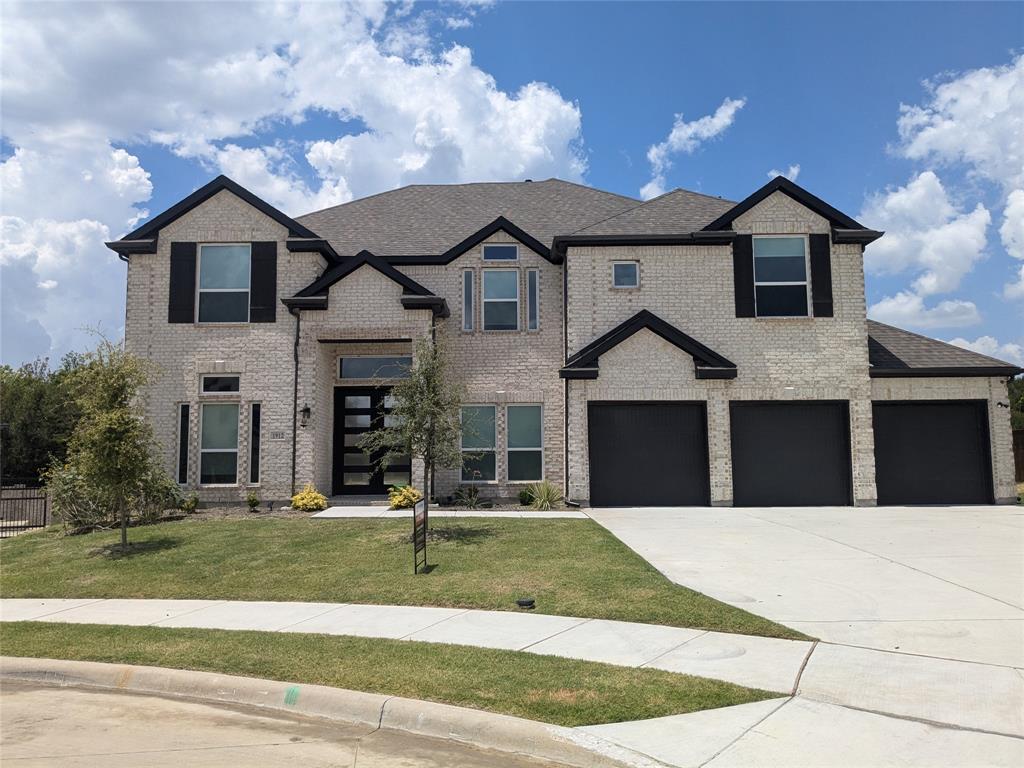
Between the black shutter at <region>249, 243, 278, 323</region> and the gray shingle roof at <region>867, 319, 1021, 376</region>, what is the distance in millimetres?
15036

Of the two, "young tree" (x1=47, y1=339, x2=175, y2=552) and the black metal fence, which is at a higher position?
"young tree" (x1=47, y1=339, x2=175, y2=552)

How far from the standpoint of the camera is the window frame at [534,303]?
63.4ft

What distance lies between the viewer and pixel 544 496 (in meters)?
17.4

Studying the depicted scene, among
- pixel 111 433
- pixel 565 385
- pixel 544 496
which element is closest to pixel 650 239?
pixel 565 385

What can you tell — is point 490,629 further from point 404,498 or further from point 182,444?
point 182,444

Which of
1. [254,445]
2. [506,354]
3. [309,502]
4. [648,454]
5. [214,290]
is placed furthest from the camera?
[506,354]

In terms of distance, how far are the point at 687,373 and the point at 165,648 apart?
13.3 meters

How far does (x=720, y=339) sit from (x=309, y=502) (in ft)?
35.1

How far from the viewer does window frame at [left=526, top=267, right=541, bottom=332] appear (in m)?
19.3

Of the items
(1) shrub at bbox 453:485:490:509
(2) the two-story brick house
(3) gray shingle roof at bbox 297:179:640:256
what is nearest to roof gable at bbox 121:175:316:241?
(2) the two-story brick house

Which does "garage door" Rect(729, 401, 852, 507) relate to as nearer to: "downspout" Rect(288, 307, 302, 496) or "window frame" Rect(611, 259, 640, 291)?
"window frame" Rect(611, 259, 640, 291)

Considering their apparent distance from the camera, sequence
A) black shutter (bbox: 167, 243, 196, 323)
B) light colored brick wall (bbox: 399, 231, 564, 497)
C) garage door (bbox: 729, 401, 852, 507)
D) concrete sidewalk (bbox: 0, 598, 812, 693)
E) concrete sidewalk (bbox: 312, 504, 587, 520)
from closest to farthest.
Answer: concrete sidewalk (bbox: 0, 598, 812, 693) < concrete sidewalk (bbox: 312, 504, 587, 520) < garage door (bbox: 729, 401, 852, 507) < black shutter (bbox: 167, 243, 196, 323) < light colored brick wall (bbox: 399, 231, 564, 497)

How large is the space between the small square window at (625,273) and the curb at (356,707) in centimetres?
1409

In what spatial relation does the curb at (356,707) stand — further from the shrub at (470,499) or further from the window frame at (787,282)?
the window frame at (787,282)
